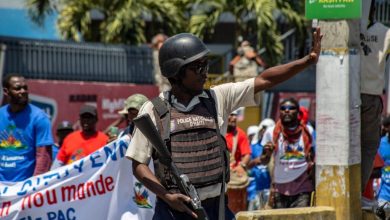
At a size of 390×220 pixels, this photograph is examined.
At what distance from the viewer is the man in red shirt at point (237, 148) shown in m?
11.0

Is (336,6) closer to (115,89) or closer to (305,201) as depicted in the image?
(305,201)

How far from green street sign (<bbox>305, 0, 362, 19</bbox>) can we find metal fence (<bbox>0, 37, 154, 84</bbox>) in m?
9.13

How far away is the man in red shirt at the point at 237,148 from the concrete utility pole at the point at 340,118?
267 centimetres

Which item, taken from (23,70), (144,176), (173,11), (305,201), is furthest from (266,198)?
(173,11)

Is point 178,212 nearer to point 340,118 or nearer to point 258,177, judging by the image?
point 340,118

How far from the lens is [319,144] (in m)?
8.36

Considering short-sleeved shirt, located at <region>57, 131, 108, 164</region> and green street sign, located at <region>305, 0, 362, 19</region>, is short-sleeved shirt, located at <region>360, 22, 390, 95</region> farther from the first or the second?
short-sleeved shirt, located at <region>57, 131, 108, 164</region>

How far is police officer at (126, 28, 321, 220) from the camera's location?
17.7ft

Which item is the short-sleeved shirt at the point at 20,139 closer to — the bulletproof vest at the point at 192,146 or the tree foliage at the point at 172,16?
the bulletproof vest at the point at 192,146

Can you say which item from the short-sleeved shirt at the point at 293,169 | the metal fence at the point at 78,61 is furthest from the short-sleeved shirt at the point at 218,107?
the metal fence at the point at 78,61

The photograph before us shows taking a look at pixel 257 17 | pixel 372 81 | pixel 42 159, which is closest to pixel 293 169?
pixel 372 81

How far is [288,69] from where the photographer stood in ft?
17.9

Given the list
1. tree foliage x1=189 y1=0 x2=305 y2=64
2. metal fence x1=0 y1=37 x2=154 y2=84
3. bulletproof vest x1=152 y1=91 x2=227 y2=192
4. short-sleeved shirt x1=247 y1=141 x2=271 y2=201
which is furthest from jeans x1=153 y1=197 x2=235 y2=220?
tree foliage x1=189 y1=0 x2=305 y2=64

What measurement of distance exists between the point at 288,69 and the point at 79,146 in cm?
479
